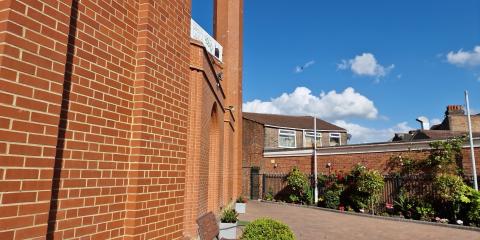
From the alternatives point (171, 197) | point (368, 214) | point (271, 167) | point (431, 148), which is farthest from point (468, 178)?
point (171, 197)

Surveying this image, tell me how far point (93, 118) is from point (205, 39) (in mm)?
14259

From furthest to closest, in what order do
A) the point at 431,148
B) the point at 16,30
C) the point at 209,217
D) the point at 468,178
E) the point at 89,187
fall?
the point at 431,148, the point at 468,178, the point at 209,217, the point at 89,187, the point at 16,30

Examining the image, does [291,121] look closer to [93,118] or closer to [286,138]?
[286,138]

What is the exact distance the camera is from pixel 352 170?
18016 mm

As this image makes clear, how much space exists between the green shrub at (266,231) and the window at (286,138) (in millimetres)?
24276

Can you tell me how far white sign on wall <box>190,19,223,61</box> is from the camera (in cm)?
1474

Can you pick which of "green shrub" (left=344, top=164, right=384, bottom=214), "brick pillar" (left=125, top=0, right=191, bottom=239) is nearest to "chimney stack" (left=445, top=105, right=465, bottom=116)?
"green shrub" (left=344, top=164, right=384, bottom=214)

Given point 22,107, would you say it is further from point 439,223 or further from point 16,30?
point 439,223

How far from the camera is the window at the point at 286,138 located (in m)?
30.6

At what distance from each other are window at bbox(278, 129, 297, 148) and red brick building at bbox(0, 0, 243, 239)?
26.8 metres

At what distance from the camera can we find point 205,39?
16531 millimetres

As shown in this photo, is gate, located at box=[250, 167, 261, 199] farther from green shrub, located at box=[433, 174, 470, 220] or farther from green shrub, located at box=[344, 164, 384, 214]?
green shrub, located at box=[433, 174, 470, 220]

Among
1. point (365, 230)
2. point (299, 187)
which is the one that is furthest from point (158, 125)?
point (299, 187)

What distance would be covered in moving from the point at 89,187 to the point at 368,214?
1568 centimetres
